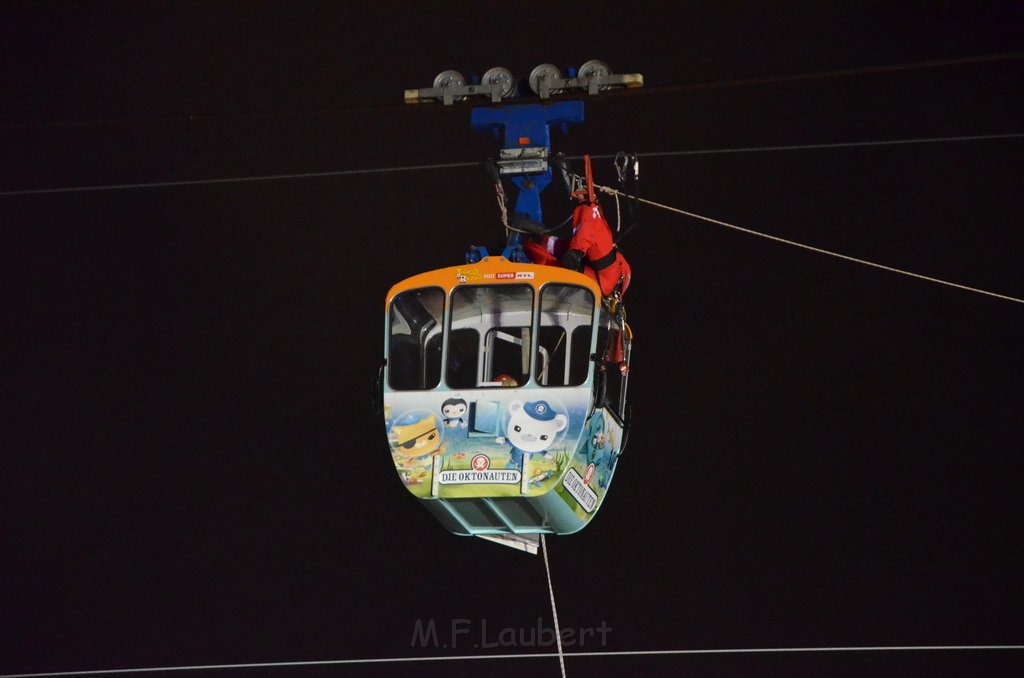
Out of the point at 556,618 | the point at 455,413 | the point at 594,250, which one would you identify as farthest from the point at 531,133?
the point at 556,618

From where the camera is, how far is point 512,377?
868cm

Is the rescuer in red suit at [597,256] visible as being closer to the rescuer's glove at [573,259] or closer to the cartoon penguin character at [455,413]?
the rescuer's glove at [573,259]

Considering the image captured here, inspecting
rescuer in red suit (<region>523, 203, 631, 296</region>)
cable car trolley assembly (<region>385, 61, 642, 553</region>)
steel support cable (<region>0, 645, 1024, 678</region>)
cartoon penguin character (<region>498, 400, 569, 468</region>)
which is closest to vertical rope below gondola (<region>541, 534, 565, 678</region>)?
steel support cable (<region>0, 645, 1024, 678</region>)

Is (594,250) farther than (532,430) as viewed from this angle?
Yes

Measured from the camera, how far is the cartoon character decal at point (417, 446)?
8430mm

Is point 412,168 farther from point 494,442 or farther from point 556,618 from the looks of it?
point 494,442

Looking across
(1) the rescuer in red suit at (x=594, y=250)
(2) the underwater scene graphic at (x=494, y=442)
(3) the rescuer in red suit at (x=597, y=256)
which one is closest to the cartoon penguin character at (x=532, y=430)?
(2) the underwater scene graphic at (x=494, y=442)

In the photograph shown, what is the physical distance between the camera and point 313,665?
1144 centimetres

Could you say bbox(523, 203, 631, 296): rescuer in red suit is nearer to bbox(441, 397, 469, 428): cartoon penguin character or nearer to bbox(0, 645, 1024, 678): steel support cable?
bbox(441, 397, 469, 428): cartoon penguin character

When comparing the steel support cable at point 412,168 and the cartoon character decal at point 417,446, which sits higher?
the steel support cable at point 412,168

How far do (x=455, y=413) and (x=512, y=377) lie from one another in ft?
1.25

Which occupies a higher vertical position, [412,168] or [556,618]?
[412,168]

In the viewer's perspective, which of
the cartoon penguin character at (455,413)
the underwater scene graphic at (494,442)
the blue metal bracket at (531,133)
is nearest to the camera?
the underwater scene graphic at (494,442)

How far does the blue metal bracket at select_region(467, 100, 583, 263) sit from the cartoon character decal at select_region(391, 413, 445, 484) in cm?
107
